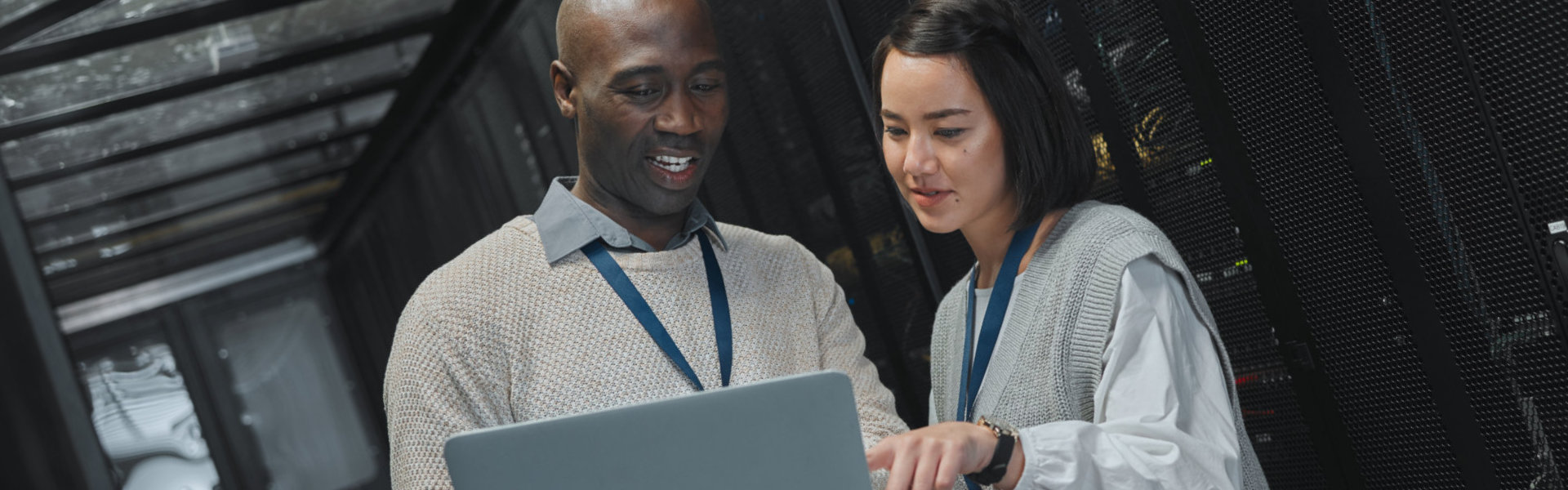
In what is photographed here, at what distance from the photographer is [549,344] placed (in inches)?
65.9

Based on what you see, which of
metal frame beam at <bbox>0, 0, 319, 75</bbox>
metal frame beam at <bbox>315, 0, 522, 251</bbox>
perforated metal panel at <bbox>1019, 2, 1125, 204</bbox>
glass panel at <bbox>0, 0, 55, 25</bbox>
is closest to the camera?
perforated metal panel at <bbox>1019, 2, 1125, 204</bbox>

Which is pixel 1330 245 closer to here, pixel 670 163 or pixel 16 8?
pixel 670 163

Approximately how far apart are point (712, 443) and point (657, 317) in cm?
59

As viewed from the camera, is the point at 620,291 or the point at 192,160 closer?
the point at 620,291

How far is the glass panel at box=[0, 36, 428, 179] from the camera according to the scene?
6.37 metres

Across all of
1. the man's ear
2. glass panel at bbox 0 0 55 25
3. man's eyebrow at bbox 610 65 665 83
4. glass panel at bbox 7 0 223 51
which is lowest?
man's eyebrow at bbox 610 65 665 83

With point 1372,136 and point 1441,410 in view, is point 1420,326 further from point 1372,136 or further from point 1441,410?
point 1372,136

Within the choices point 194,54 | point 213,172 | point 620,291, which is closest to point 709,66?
point 620,291

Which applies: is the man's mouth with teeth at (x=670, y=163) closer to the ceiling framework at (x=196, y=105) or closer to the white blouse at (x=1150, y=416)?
the white blouse at (x=1150, y=416)

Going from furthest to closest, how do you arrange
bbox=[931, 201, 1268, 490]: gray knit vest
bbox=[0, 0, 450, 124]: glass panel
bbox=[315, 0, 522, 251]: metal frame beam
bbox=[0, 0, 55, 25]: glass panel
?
bbox=[315, 0, 522, 251]: metal frame beam
bbox=[0, 0, 450, 124]: glass panel
bbox=[0, 0, 55, 25]: glass panel
bbox=[931, 201, 1268, 490]: gray knit vest

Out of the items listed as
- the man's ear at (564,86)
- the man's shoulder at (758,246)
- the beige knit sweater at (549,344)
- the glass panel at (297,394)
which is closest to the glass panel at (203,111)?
the man's ear at (564,86)

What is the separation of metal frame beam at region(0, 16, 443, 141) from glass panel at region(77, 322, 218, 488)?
6547 millimetres

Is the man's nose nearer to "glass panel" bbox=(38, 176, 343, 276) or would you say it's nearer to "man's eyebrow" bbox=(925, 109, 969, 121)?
"man's eyebrow" bbox=(925, 109, 969, 121)

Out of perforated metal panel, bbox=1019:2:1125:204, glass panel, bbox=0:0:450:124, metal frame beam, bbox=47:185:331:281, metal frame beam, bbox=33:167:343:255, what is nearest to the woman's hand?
perforated metal panel, bbox=1019:2:1125:204
